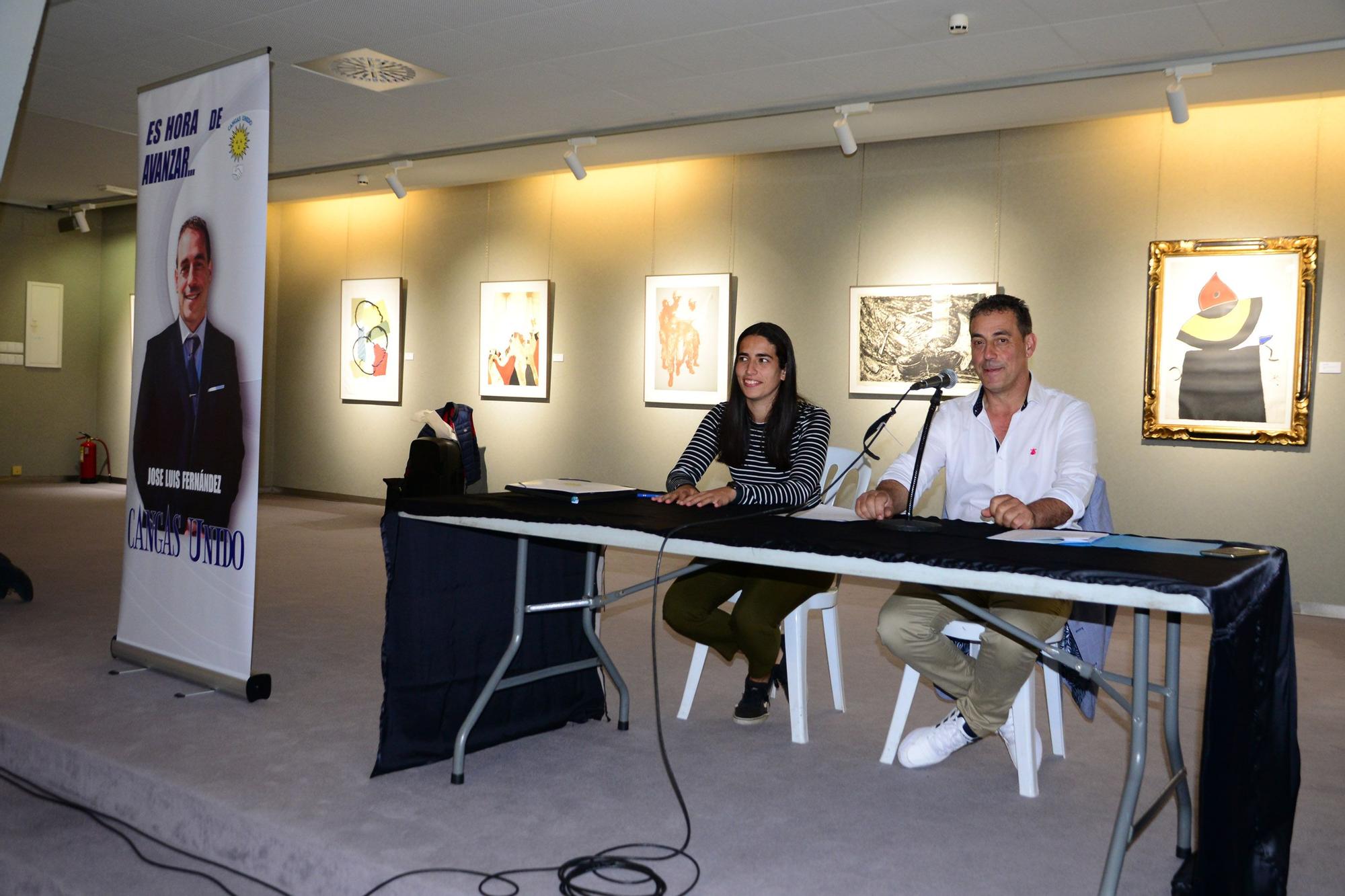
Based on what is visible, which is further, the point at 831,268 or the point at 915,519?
the point at 831,268

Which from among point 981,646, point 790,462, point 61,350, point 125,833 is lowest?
point 125,833

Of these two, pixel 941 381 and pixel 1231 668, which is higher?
pixel 941 381

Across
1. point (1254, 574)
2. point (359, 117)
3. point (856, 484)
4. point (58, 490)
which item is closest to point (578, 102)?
point (359, 117)

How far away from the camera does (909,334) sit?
698cm

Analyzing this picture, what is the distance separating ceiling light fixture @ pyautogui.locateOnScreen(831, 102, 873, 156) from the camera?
244 inches

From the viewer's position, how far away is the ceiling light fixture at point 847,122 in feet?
20.3

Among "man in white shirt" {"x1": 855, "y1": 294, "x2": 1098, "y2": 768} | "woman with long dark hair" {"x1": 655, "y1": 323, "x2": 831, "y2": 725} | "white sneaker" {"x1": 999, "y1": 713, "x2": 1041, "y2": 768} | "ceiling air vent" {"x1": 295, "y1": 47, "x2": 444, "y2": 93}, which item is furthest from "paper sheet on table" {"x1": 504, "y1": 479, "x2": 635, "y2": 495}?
"ceiling air vent" {"x1": 295, "y1": 47, "x2": 444, "y2": 93}

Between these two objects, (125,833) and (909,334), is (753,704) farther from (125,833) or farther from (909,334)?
(909,334)

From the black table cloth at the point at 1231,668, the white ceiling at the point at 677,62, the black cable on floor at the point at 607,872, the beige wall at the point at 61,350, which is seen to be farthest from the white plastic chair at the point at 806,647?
the beige wall at the point at 61,350

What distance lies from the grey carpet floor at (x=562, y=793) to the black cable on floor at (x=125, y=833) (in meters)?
0.02

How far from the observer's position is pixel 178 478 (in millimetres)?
3762

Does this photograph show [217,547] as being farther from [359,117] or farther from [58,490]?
[58,490]

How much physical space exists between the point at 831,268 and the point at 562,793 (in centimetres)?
512

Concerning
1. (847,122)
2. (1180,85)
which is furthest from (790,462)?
(847,122)
